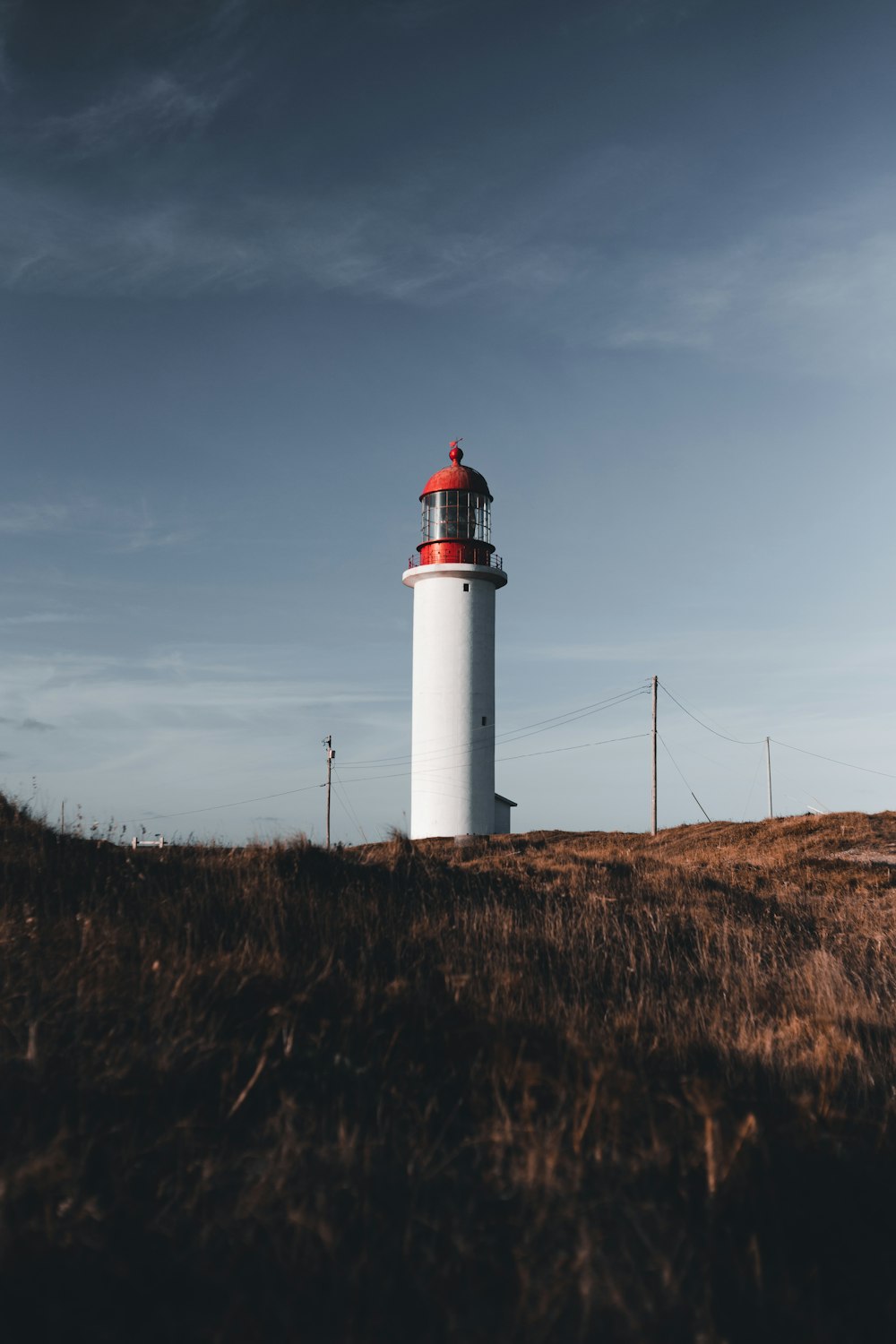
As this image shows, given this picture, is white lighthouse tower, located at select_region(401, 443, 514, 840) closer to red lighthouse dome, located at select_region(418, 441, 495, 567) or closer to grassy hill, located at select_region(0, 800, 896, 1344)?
red lighthouse dome, located at select_region(418, 441, 495, 567)

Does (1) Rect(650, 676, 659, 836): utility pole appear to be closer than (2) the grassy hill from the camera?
No

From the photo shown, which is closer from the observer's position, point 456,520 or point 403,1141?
point 403,1141

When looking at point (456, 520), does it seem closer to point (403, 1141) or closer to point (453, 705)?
point (453, 705)

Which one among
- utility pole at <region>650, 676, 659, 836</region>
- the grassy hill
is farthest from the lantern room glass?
the grassy hill

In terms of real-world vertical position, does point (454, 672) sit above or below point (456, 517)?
below

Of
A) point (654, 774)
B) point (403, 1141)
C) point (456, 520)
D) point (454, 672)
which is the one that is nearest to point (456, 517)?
point (456, 520)

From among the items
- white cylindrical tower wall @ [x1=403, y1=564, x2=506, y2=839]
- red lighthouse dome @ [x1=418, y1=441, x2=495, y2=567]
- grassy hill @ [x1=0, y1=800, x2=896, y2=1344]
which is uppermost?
red lighthouse dome @ [x1=418, y1=441, x2=495, y2=567]

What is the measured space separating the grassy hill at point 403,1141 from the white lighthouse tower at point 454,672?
86.1ft

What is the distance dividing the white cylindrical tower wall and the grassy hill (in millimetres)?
26152

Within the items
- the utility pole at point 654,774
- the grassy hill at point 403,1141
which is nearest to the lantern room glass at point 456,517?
the utility pole at point 654,774

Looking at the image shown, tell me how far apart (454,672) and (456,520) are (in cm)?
608

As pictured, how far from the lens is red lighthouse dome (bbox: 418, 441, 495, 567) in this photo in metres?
34.4

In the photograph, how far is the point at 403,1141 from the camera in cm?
355

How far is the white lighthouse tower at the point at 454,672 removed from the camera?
1307 inches
